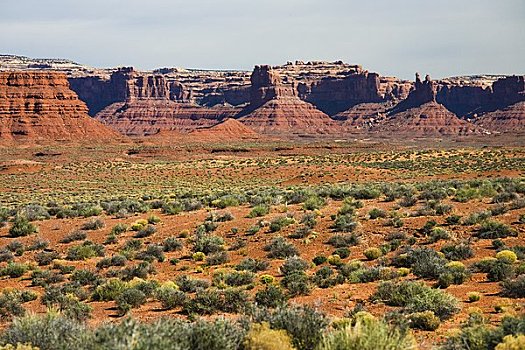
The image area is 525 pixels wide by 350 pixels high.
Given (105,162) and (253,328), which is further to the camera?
(105,162)

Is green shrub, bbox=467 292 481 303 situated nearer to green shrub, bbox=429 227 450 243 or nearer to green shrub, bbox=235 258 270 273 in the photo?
green shrub, bbox=429 227 450 243

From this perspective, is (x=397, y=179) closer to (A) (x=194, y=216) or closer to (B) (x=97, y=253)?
(A) (x=194, y=216)

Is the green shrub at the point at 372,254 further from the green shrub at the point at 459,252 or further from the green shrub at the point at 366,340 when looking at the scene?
the green shrub at the point at 366,340

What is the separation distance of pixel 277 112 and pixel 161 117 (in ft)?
126

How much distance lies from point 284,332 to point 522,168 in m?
51.0

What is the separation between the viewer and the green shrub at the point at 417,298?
38.8ft

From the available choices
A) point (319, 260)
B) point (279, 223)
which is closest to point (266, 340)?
point (319, 260)

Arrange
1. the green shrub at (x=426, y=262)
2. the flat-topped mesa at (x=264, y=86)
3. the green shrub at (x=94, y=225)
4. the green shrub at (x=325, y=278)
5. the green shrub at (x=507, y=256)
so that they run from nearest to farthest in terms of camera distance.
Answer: the green shrub at (x=325, y=278), the green shrub at (x=426, y=262), the green shrub at (x=507, y=256), the green shrub at (x=94, y=225), the flat-topped mesa at (x=264, y=86)

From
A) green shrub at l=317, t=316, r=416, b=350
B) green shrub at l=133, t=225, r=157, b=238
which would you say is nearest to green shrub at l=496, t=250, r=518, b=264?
green shrub at l=317, t=316, r=416, b=350

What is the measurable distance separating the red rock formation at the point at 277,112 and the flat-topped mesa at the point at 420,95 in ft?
91.6

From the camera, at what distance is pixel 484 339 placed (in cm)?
852

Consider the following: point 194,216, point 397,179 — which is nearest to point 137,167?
point 397,179

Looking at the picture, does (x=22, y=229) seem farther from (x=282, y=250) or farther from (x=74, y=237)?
(x=282, y=250)

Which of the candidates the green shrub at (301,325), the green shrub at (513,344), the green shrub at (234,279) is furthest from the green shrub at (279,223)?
the green shrub at (513,344)
